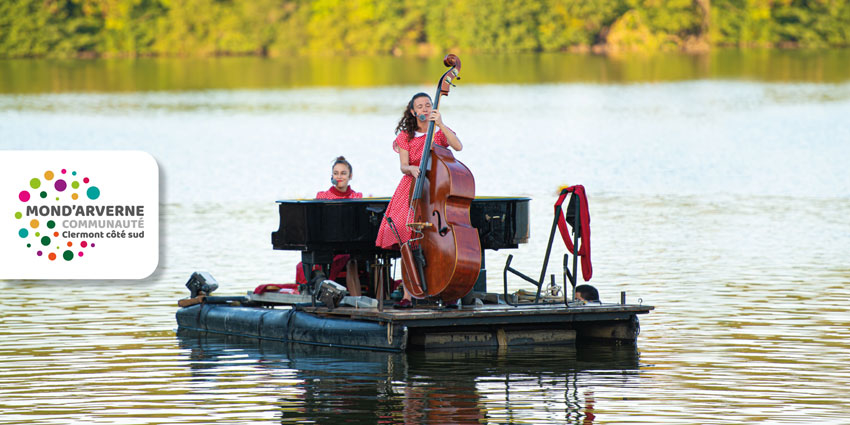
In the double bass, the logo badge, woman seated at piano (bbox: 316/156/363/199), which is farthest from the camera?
the logo badge

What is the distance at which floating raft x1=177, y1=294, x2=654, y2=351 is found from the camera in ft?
42.3

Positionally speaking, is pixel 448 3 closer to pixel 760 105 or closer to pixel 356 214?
pixel 760 105

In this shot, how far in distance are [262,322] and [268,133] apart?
3338cm

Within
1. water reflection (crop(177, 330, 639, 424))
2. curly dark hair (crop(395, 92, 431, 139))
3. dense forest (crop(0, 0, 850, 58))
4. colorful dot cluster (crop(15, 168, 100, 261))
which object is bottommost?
water reflection (crop(177, 330, 639, 424))

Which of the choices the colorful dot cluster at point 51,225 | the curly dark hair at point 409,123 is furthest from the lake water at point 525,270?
the curly dark hair at point 409,123

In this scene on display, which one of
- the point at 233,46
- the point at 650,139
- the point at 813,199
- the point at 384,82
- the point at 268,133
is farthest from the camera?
the point at 233,46

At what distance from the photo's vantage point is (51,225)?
1720cm

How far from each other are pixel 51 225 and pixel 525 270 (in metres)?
5.09

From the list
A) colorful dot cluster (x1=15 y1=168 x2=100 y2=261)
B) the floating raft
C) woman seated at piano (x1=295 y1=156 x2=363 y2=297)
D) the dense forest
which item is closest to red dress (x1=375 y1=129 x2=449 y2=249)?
the floating raft

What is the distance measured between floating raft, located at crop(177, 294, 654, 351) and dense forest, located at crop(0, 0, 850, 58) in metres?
87.9

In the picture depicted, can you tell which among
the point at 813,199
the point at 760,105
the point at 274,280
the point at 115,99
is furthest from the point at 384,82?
the point at 274,280

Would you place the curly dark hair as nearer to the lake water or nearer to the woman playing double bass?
the woman playing double bass

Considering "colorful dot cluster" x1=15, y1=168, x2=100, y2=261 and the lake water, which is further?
"colorful dot cluster" x1=15, y1=168, x2=100, y2=261

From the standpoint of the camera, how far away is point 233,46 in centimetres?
11119
